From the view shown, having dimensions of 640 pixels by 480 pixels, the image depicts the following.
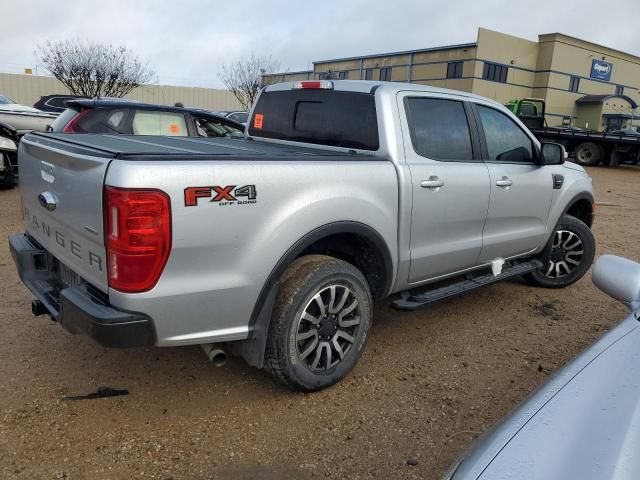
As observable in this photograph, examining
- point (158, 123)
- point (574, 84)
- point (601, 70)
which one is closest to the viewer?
point (158, 123)

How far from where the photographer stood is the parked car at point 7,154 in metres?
9.18

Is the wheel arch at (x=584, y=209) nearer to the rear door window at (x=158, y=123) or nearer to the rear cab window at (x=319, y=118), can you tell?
the rear cab window at (x=319, y=118)

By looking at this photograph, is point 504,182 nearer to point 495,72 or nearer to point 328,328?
point 328,328

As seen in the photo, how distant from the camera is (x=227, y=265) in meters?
2.57

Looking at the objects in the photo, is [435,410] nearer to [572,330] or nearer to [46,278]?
[572,330]

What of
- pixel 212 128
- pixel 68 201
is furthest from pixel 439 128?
pixel 212 128

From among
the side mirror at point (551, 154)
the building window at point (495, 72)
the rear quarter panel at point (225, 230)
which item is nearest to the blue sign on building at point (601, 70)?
the building window at point (495, 72)

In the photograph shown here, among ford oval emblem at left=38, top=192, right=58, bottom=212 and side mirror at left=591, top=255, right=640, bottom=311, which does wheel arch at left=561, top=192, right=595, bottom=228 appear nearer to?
side mirror at left=591, top=255, right=640, bottom=311

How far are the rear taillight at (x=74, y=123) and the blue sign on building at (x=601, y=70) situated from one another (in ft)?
143

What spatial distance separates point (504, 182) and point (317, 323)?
82.1 inches

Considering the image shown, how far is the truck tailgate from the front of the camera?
2.41m

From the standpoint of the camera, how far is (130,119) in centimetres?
727

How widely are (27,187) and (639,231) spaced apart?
30.0ft

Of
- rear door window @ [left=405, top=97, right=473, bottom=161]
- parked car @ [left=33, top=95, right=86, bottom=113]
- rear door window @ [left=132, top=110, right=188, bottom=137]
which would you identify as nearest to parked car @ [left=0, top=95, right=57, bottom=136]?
parked car @ [left=33, top=95, right=86, bottom=113]
